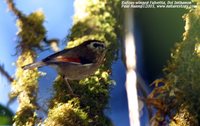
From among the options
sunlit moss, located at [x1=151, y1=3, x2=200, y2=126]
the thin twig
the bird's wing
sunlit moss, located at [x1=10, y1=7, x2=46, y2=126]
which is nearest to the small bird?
the bird's wing

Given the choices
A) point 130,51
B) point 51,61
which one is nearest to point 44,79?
point 51,61

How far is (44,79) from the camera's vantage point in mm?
1829

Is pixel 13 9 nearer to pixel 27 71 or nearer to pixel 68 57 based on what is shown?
pixel 27 71

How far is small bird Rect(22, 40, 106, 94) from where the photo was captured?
1637 mm

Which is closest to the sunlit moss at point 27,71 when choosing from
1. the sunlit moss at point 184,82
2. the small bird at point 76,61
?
the small bird at point 76,61

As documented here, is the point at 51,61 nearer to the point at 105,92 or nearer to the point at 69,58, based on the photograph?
the point at 69,58

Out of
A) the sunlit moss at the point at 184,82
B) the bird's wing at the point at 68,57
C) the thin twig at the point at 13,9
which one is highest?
the thin twig at the point at 13,9

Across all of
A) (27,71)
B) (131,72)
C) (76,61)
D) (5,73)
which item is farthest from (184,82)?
(5,73)

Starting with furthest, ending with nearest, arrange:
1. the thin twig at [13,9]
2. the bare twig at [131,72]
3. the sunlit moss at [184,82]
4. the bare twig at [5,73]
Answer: the thin twig at [13,9]
the bare twig at [5,73]
the bare twig at [131,72]
the sunlit moss at [184,82]

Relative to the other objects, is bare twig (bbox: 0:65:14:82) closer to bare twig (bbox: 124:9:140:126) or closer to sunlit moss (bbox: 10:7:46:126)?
sunlit moss (bbox: 10:7:46:126)

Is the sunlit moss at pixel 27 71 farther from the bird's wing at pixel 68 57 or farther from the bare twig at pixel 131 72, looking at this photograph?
the bare twig at pixel 131 72

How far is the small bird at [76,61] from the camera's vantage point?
164 centimetres

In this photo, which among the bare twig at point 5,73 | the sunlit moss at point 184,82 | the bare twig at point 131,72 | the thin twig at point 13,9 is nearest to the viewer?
the sunlit moss at point 184,82

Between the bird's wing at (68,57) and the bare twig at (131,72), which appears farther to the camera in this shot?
the bare twig at (131,72)
